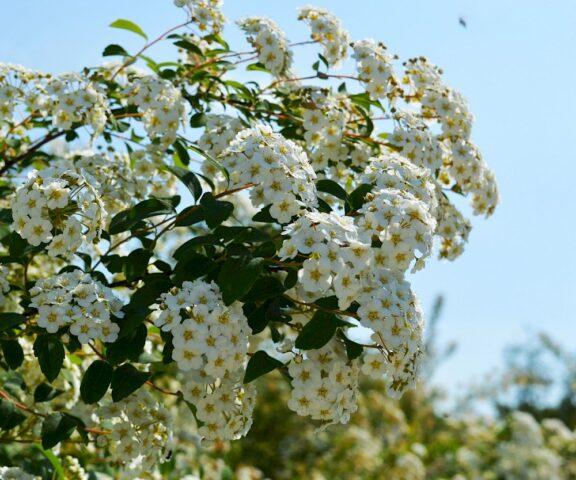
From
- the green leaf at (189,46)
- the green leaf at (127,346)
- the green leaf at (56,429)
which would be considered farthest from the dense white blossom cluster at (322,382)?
the green leaf at (189,46)

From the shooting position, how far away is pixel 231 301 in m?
2.01

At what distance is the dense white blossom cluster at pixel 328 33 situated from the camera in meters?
3.28

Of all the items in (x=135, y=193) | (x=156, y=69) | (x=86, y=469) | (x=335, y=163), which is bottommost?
(x=86, y=469)

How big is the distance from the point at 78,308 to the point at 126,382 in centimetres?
27

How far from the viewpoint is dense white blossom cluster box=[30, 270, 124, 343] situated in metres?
2.15

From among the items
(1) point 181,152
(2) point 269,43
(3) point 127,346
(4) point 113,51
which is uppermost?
(2) point 269,43

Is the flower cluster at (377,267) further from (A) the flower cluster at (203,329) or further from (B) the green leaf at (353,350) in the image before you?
(A) the flower cluster at (203,329)

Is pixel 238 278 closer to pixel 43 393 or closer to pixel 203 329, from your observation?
pixel 203 329

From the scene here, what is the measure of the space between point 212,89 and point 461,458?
524cm

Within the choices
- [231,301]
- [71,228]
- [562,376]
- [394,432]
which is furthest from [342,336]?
[562,376]

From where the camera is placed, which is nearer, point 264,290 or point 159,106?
point 264,290

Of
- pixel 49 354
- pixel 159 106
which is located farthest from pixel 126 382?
pixel 159 106

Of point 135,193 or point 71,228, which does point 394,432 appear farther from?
point 71,228

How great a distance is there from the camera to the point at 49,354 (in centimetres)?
223
